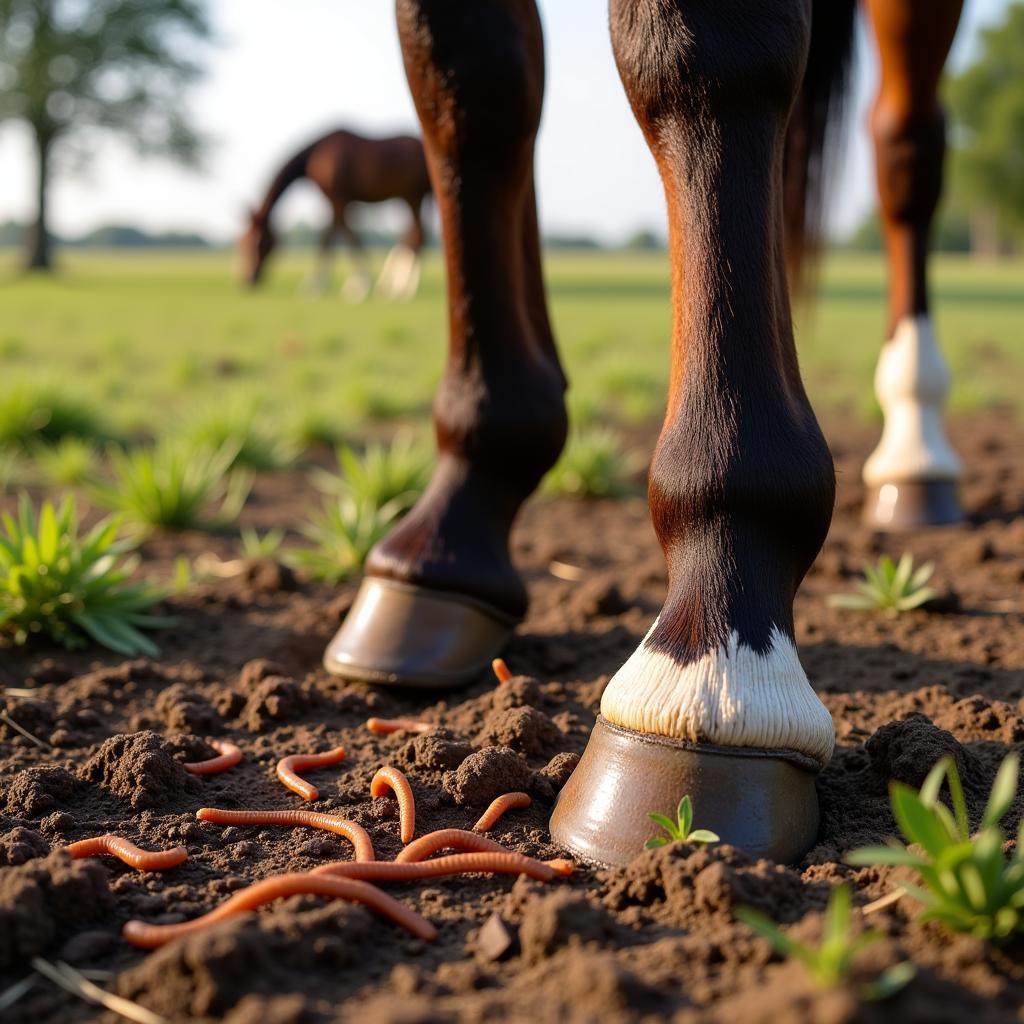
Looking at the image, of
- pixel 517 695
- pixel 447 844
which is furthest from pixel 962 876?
pixel 517 695

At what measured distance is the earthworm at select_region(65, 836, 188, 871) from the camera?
1.27 m

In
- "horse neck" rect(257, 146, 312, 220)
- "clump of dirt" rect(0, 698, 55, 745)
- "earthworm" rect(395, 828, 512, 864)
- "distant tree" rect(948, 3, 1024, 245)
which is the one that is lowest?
"clump of dirt" rect(0, 698, 55, 745)

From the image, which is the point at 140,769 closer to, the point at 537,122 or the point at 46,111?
the point at 537,122

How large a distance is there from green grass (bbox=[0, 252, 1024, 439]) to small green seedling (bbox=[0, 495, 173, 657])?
61.3 inches

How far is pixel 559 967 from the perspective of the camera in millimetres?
1010

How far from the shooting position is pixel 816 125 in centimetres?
299

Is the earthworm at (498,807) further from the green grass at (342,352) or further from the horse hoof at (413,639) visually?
the green grass at (342,352)

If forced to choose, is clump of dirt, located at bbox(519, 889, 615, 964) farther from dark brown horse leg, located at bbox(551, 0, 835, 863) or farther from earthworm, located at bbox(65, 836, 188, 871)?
earthworm, located at bbox(65, 836, 188, 871)

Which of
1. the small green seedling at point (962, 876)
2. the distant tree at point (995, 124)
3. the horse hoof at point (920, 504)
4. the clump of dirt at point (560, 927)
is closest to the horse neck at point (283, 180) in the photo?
the horse hoof at point (920, 504)

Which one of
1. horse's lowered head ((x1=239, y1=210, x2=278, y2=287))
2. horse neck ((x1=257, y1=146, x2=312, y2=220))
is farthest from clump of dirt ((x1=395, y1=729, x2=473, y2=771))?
horse neck ((x1=257, y1=146, x2=312, y2=220))

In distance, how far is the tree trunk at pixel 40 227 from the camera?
2289 cm

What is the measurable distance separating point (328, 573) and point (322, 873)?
1.60 meters

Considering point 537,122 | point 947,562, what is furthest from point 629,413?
point 537,122

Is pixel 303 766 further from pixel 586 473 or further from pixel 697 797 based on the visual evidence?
pixel 586 473
